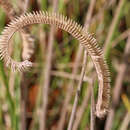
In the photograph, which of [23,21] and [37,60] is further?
[37,60]

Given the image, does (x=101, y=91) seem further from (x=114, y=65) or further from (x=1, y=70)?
(x=114, y=65)

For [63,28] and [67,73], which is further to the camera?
[67,73]

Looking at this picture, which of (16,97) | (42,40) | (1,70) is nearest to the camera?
(1,70)

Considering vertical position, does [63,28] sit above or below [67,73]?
above

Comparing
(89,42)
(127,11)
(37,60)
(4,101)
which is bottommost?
(4,101)

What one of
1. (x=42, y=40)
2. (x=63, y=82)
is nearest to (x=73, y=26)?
(x=42, y=40)

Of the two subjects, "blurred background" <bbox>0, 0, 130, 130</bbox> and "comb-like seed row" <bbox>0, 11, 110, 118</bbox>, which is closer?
"comb-like seed row" <bbox>0, 11, 110, 118</bbox>

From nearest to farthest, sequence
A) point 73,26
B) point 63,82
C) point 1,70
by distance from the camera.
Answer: point 73,26 → point 1,70 → point 63,82

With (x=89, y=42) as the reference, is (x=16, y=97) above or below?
below
